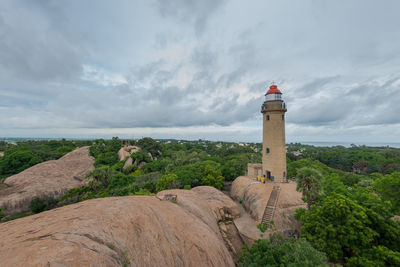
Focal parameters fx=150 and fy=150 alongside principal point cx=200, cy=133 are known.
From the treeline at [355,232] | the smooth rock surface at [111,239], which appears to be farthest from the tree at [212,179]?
the smooth rock surface at [111,239]

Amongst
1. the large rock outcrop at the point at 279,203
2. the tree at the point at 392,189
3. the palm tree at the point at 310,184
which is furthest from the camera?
the large rock outcrop at the point at 279,203

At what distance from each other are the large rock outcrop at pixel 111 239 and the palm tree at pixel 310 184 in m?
10.9

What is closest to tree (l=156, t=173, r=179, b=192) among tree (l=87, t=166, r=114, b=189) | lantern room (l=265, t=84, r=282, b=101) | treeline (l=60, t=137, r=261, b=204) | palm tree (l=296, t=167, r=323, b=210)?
treeline (l=60, t=137, r=261, b=204)

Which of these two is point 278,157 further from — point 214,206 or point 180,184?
point 180,184

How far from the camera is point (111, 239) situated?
6.55m

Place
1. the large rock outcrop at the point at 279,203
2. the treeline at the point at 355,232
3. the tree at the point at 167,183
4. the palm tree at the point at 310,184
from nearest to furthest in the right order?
1. the treeline at the point at 355,232
2. the palm tree at the point at 310,184
3. the large rock outcrop at the point at 279,203
4. the tree at the point at 167,183

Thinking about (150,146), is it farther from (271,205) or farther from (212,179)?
(271,205)

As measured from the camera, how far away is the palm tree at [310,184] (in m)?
15.7

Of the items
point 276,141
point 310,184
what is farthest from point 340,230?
point 276,141

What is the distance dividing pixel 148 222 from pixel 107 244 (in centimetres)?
285

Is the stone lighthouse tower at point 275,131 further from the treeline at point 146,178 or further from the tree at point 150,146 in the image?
the tree at point 150,146

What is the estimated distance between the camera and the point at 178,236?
9875 millimetres

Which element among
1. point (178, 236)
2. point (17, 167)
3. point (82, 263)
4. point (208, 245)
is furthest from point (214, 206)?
point (17, 167)

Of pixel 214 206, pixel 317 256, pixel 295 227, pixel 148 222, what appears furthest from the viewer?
pixel 214 206
